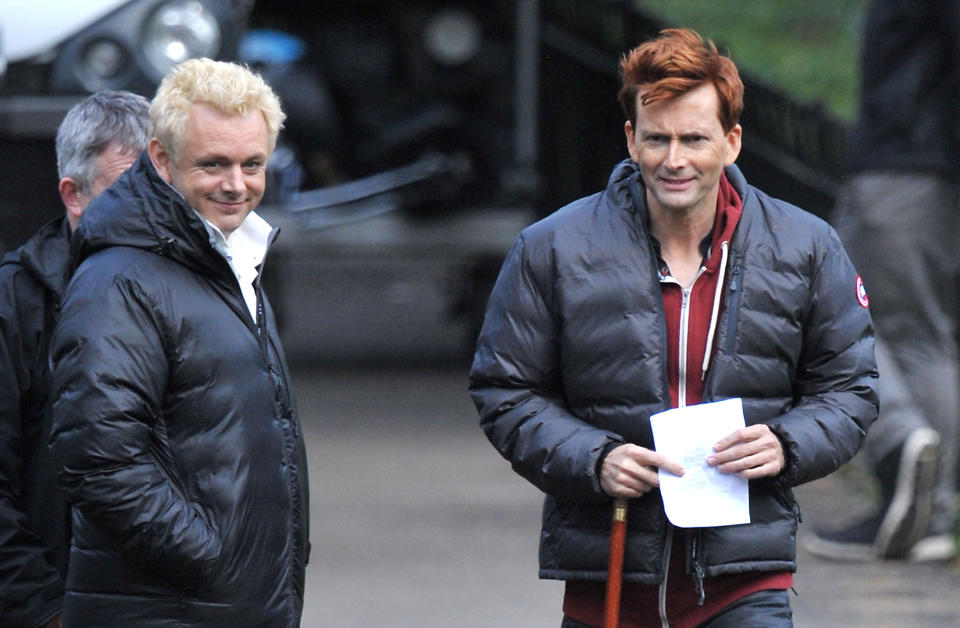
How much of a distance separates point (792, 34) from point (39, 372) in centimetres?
1907

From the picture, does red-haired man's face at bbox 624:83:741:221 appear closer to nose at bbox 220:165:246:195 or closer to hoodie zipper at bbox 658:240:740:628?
hoodie zipper at bbox 658:240:740:628

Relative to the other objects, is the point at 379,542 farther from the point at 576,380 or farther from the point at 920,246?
the point at 576,380

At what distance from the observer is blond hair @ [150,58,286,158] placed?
10.9 feet

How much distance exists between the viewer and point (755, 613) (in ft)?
11.7

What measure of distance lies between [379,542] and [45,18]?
2241 millimetres

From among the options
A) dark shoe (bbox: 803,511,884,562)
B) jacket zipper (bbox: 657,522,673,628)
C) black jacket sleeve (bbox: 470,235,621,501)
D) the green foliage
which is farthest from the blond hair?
the green foliage

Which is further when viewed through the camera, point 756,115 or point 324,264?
point 324,264

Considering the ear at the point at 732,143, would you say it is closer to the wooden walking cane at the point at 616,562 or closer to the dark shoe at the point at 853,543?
the wooden walking cane at the point at 616,562

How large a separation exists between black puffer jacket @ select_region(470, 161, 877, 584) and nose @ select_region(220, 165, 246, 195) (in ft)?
1.99

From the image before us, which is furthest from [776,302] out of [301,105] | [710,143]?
[301,105]

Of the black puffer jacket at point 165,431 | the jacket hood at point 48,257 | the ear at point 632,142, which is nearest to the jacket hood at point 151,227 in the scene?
the black puffer jacket at point 165,431

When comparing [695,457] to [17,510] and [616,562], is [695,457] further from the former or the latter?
[17,510]

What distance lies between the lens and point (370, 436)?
851cm

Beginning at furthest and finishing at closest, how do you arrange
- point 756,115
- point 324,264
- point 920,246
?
point 324,264
point 756,115
point 920,246
